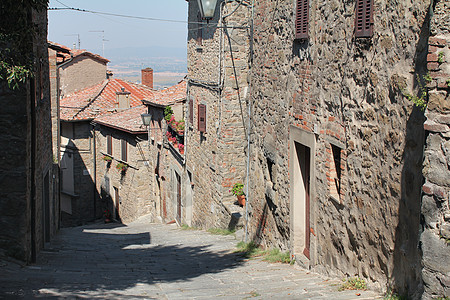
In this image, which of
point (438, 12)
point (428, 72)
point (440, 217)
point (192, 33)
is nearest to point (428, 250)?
point (440, 217)

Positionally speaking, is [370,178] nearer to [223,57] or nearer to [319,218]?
[319,218]

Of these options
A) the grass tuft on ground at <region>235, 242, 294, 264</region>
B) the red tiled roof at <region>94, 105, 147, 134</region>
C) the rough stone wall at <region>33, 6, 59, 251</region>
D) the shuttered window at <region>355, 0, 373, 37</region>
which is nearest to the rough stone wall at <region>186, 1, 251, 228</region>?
the grass tuft on ground at <region>235, 242, 294, 264</region>

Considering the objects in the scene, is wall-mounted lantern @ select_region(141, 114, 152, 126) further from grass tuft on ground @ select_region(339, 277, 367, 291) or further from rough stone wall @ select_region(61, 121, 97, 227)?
grass tuft on ground @ select_region(339, 277, 367, 291)

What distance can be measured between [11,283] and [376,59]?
18.0ft

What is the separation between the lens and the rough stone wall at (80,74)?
34.5 m

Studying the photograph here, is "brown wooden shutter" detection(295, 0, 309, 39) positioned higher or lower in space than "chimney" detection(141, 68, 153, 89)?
lower

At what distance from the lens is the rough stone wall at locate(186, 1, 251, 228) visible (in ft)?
45.1

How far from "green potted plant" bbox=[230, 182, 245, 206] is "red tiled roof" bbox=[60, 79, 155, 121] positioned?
49.4ft

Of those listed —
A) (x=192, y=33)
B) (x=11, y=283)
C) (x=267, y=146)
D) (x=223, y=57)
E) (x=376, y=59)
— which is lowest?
(x=11, y=283)

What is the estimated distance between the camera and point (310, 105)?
7.67 m

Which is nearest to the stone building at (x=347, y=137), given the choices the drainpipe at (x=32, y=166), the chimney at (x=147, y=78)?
the drainpipe at (x=32, y=166)

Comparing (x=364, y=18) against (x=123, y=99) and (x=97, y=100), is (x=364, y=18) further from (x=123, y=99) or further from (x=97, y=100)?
(x=97, y=100)

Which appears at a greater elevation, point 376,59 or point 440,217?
point 376,59

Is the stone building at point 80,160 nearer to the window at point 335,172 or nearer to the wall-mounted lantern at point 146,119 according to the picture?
the wall-mounted lantern at point 146,119
